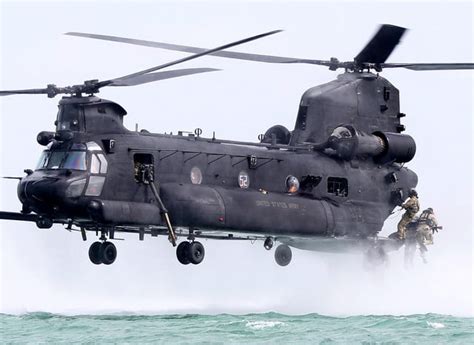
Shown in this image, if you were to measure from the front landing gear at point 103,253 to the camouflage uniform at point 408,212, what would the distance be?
8.82m

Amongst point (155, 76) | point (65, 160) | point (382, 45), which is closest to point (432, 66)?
point (382, 45)

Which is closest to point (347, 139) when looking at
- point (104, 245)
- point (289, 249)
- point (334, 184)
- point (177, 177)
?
point (334, 184)

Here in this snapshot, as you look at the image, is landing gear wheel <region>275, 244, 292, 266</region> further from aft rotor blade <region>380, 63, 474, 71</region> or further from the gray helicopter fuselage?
aft rotor blade <region>380, 63, 474, 71</region>

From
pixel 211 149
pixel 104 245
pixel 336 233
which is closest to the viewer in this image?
pixel 104 245

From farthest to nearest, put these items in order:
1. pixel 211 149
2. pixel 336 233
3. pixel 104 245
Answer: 1. pixel 336 233
2. pixel 211 149
3. pixel 104 245

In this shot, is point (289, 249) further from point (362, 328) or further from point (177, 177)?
point (177, 177)

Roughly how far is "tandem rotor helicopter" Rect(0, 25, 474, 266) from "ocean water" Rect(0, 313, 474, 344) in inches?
72.6

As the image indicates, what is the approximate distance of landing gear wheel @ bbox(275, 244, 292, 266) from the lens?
3148cm

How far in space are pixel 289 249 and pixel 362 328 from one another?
136 inches

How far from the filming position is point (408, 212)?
105ft

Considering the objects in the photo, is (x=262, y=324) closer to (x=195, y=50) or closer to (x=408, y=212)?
(x=408, y=212)

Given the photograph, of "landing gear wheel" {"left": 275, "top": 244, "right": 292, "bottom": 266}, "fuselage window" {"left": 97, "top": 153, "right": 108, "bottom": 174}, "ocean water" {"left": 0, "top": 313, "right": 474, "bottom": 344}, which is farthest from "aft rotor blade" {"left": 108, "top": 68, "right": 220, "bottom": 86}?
"landing gear wheel" {"left": 275, "top": 244, "right": 292, "bottom": 266}

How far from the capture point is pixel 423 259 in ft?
106

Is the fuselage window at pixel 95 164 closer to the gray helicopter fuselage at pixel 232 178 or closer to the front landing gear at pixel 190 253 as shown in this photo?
the gray helicopter fuselage at pixel 232 178
